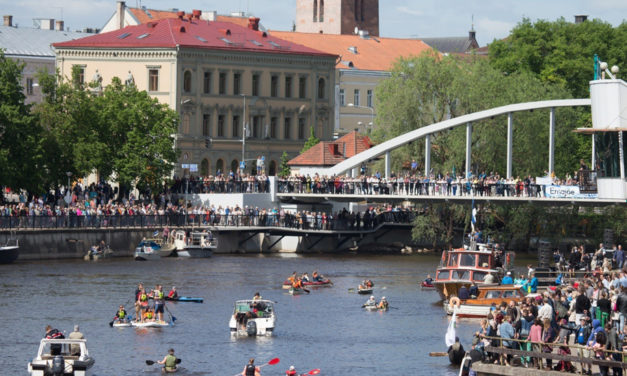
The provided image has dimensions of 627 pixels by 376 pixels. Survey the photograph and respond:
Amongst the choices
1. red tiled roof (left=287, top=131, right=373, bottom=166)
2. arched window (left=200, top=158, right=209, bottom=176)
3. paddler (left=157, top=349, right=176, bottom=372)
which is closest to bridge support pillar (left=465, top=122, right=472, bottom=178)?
red tiled roof (left=287, top=131, right=373, bottom=166)

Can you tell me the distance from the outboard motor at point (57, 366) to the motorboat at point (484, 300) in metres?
19.6

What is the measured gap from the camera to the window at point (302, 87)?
126062mm

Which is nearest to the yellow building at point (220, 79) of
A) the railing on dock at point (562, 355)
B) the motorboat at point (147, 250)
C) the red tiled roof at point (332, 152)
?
the red tiled roof at point (332, 152)

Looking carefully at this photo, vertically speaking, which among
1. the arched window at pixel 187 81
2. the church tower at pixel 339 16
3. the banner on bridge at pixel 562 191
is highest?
the church tower at pixel 339 16

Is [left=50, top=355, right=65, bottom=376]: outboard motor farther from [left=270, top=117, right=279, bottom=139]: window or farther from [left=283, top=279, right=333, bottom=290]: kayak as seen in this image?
[left=270, top=117, right=279, bottom=139]: window

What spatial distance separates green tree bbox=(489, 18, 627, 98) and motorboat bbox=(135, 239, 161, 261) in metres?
35.8

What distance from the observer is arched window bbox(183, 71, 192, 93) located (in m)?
117

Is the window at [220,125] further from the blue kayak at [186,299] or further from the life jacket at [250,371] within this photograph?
the life jacket at [250,371]

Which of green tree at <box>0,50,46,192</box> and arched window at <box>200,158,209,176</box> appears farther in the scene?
arched window at <box>200,158,209,176</box>

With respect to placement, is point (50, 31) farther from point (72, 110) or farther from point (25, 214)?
point (25, 214)

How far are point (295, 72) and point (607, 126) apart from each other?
61896 mm

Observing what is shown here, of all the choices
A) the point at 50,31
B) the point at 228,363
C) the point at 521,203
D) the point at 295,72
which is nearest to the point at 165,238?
the point at 521,203

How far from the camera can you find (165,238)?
95.0 metres

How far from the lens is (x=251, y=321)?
200 ft
